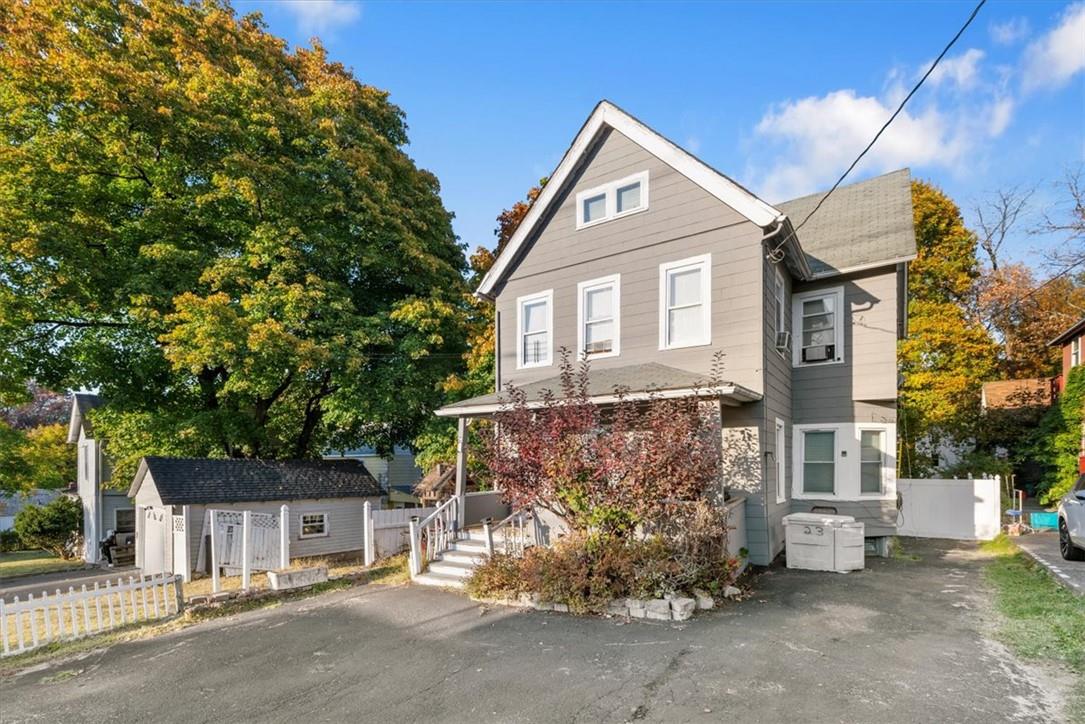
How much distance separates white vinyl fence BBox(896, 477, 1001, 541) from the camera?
13.8 metres

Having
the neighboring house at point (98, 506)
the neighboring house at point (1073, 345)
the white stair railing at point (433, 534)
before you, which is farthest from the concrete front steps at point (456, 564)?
the neighboring house at point (1073, 345)

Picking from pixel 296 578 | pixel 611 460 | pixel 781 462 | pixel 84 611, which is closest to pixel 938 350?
pixel 781 462

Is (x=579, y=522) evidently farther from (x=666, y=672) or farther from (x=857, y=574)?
(x=857, y=574)

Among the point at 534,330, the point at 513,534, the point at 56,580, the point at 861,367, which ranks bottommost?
the point at 56,580

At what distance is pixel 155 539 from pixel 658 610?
42.6 feet

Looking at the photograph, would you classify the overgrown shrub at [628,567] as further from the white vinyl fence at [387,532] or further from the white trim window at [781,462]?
the white vinyl fence at [387,532]

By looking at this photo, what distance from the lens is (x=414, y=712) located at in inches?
187

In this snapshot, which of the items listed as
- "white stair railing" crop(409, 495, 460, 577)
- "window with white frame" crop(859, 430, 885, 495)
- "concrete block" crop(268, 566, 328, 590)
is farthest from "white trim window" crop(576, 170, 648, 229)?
"concrete block" crop(268, 566, 328, 590)

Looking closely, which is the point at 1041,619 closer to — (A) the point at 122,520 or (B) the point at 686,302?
(B) the point at 686,302

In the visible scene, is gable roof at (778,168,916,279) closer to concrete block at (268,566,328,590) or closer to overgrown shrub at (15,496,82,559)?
concrete block at (268,566,328,590)

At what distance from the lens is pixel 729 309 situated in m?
10.1

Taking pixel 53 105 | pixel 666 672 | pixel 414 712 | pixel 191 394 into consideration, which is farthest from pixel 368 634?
pixel 53 105

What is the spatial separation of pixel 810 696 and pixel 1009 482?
20.9 metres

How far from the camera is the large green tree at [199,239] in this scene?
14266 millimetres
